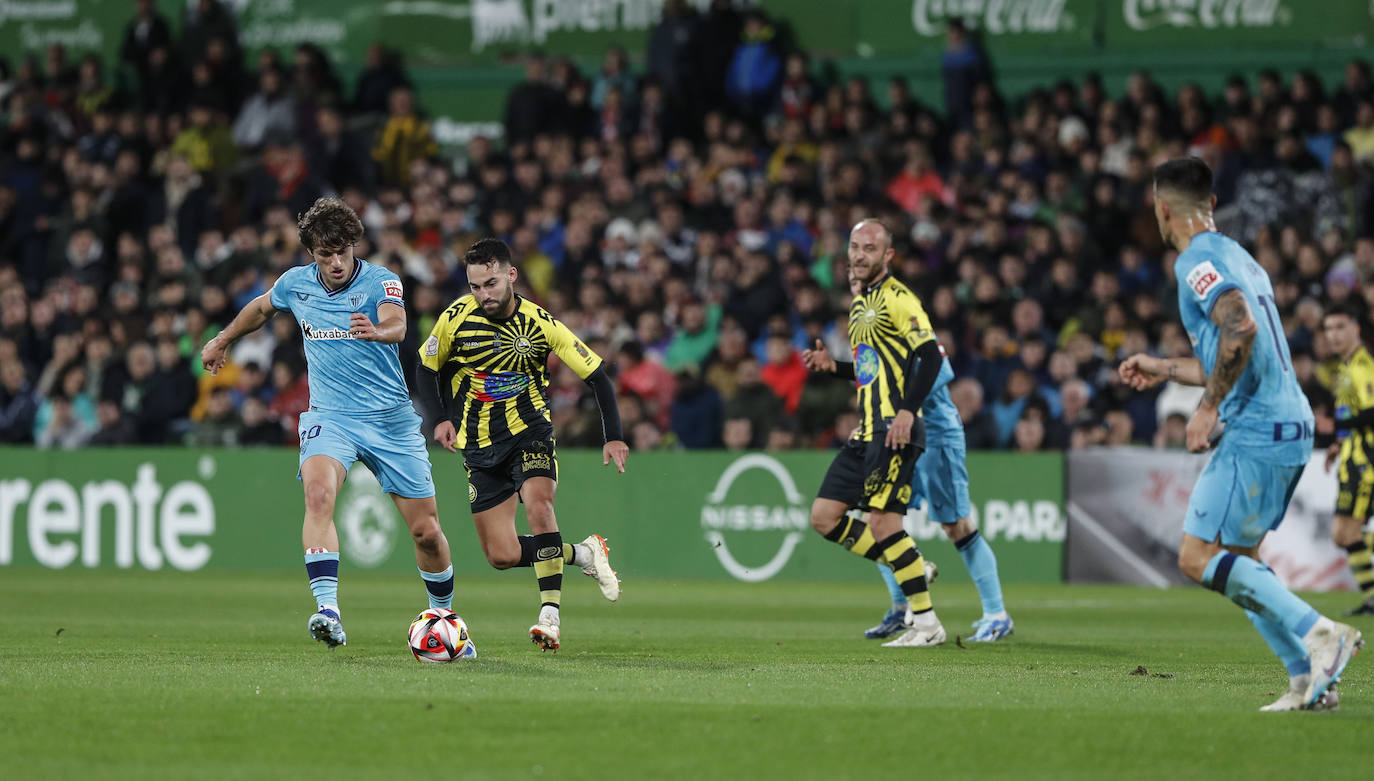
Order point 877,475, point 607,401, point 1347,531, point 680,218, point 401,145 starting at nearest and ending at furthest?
point 607,401 → point 877,475 → point 1347,531 → point 680,218 → point 401,145

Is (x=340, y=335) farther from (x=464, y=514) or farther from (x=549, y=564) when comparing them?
(x=464, y=514)

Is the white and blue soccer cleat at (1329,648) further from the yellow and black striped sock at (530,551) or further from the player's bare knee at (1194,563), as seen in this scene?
the yellow and black striped sock at (530,551)

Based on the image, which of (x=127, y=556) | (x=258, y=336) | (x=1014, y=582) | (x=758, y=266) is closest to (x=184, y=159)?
(x=258, y=336)

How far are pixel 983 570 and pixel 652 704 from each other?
193 inches

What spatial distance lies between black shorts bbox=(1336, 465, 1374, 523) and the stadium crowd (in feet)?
8.56

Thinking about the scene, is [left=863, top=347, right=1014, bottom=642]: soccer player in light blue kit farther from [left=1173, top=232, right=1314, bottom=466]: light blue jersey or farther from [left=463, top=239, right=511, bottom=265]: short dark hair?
[left=1173, top=232, right=1314, bottom=466]: light blue jersey

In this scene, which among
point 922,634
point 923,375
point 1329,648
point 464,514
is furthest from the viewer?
point 464,514

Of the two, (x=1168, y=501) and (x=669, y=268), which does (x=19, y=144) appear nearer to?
(x=669, y=268)

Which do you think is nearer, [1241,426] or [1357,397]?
[1241,426]

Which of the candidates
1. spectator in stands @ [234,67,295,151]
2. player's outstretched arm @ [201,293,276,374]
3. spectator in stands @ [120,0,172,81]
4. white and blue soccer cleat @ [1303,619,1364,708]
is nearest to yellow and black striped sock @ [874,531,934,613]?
white and blue soccer cleat @ [1303,619,1364,708]

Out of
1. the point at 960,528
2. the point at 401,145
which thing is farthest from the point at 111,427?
the point at 960,528

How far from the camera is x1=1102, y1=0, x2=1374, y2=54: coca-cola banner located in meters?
22.7

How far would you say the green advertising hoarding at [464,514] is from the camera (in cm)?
1866

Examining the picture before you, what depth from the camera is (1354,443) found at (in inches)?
609
